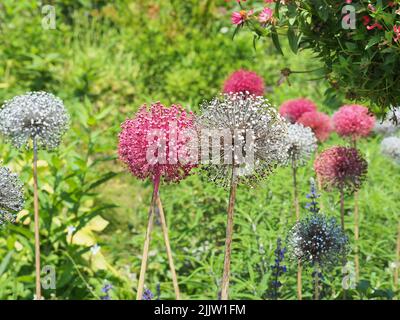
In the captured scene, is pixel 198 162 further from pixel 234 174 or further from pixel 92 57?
pixel 92 57

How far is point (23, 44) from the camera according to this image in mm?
6711

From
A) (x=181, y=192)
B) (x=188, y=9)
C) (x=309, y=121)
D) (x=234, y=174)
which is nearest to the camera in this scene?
(x=234, y=174)

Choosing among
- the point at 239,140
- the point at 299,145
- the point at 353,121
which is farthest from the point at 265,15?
the point at 353,121

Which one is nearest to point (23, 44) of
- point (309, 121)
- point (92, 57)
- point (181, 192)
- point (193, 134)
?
point (92, 57)

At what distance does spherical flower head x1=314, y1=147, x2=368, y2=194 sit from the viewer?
2914 mm

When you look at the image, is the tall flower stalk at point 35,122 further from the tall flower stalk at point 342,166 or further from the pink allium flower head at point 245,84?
the pink allium flower head at point 245,84

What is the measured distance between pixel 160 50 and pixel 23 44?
130 cm

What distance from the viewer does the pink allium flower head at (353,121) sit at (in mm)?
3514

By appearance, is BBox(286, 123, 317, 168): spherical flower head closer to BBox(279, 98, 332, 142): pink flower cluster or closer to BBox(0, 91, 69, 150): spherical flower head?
BBox(279, 98, 332, 142): pink flower cluster

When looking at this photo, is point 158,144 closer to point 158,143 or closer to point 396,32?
point 158,143

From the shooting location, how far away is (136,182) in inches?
220

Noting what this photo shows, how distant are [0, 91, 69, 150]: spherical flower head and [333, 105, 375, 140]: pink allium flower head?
1.57 meters

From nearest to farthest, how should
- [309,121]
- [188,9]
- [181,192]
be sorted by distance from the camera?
[309,121] → [181,192] → [188,9]

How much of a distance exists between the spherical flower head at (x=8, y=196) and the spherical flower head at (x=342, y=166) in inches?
51.6
